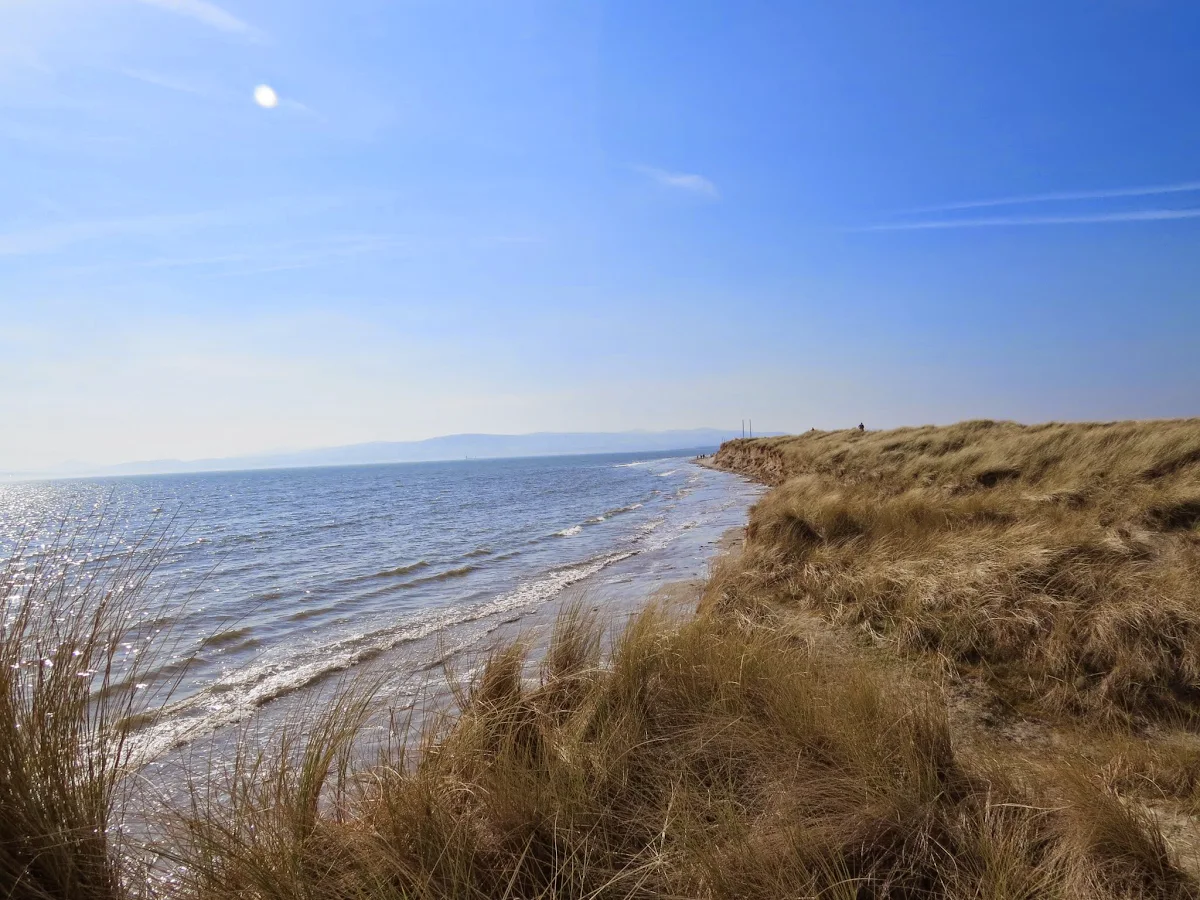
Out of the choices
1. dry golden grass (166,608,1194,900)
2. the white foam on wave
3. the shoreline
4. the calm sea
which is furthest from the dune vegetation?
the white foam on wave

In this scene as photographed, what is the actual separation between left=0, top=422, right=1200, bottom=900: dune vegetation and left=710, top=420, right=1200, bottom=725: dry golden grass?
0.04 m

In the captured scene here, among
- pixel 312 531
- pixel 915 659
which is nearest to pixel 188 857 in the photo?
pixel 915 659

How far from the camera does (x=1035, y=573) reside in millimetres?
6117

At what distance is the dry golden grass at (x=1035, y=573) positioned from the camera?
4.70 metres

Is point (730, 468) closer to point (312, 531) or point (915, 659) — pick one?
point (312, 531)

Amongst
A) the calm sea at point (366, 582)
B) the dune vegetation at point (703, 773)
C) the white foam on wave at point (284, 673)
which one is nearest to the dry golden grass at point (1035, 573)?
the dune vegetation at point (703, 773)

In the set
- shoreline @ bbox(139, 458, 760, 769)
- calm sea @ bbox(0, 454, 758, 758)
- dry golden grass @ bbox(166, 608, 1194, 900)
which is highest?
dry golden grass @ bbox(166, 608, 1194, 900)

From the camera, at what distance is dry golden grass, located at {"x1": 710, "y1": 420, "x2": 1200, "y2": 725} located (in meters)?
4.70

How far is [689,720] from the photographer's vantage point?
3.85 meters

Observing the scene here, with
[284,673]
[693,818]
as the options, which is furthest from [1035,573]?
[284,673]

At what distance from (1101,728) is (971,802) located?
2011 mm

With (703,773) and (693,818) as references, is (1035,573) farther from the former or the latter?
(693,818)

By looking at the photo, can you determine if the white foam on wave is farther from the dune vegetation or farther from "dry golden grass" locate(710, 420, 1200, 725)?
"dry golden grass" locate(710, 420, 1200, 725)

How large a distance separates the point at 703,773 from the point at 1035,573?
4.62 meters
